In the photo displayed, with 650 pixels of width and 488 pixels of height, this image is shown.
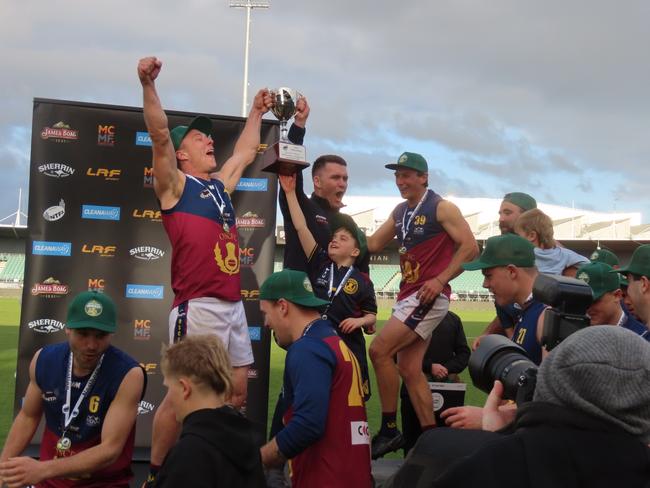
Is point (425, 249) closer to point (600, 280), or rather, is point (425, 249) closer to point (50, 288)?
point (600, 280)

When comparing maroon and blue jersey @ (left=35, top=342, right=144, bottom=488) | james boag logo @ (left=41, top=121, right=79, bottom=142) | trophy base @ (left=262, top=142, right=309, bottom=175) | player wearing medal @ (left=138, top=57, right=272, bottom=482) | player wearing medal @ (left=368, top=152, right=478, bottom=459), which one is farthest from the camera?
james boag logo @ (left=41, top=121, right=79, bottom=142)

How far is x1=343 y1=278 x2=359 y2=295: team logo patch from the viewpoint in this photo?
6457mm

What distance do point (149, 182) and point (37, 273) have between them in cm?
127

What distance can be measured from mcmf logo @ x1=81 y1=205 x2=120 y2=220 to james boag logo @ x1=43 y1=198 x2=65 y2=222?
0.18 metres

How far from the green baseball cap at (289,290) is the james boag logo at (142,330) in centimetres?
320

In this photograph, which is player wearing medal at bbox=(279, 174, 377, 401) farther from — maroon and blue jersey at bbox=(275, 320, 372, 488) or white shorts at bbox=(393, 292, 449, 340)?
maroon and blue jersey at bbox=(275, 320, 372, 488)

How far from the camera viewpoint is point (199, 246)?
205 inches

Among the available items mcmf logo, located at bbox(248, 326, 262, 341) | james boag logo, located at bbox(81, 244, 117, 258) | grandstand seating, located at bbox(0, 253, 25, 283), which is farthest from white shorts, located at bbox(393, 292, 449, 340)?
grandstand seating, located at bbox(0, 253, 25, 283)

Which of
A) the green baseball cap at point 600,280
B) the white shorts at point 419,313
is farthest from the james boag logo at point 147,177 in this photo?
the green baseball cap at point 600,280

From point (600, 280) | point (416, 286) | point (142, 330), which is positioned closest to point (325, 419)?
point (600, 280)

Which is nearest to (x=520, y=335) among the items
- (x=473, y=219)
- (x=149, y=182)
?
(x=149, y=182)

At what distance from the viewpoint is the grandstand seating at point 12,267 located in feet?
185

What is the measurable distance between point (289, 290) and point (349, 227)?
2.30 metres

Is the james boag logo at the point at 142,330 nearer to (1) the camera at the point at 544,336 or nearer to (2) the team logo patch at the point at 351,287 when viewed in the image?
(2) the team logo patch at the point at 351,287
